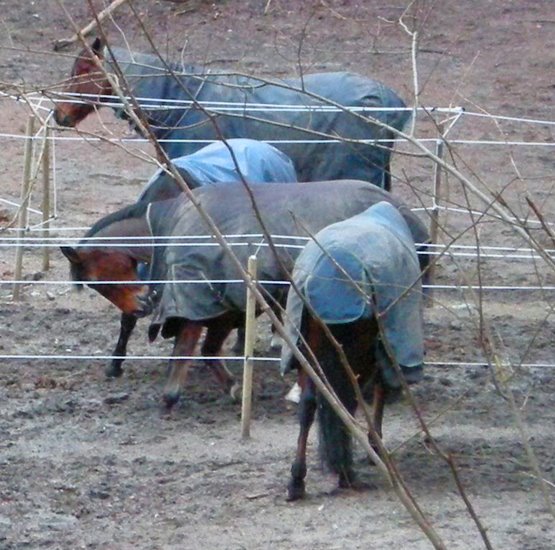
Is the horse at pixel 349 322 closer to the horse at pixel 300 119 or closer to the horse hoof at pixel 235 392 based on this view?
the horse hoof at pixel 235 392

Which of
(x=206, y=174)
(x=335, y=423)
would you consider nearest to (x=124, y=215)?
(x=206, y=174)

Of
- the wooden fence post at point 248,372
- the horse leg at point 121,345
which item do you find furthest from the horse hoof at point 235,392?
the horse leg at point 121,345

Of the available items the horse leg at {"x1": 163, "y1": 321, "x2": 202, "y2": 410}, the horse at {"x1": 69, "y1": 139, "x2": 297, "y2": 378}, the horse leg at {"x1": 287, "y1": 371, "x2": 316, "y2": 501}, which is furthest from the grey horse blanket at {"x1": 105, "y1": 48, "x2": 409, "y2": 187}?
the horse leg at {"x1": 287, "y1": 371, "x2": 316, "y2": 501}

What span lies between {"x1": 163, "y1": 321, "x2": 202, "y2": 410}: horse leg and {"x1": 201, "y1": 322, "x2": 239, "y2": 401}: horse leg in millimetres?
209

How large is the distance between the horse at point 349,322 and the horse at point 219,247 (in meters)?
0.88

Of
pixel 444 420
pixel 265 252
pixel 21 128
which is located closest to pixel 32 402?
pixel 265 252

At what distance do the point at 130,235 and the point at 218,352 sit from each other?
83 cm

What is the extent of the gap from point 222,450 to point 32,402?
119 cm

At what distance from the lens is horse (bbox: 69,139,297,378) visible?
22.9 ft

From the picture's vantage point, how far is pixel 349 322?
5.10 m

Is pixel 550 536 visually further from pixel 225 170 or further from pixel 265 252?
pixel 225 170

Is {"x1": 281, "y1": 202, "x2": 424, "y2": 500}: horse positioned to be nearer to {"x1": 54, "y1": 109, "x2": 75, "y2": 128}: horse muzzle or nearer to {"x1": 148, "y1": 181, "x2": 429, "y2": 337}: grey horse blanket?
{"x1": 148, "y1": 181, "x2": 429, "y2": 337}: grey horse blanket

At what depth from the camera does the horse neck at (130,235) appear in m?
6.95

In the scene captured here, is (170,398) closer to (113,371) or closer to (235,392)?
(235,392)
